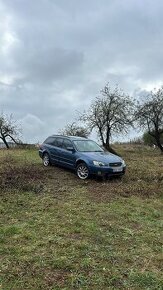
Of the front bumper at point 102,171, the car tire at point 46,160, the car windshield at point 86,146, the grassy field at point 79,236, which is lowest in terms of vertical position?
the grassy field at point 79,236

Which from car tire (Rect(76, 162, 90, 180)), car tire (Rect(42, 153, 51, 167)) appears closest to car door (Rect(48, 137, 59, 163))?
car tire (Rect(42, 153, 51, 167))

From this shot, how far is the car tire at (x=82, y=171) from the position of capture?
14.6 metres

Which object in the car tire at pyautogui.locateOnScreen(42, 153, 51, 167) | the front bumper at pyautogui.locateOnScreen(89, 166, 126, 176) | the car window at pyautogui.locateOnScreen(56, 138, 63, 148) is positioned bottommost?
the front bumper at pyautogui.locateOnScreen(89, 166, 126, 176)

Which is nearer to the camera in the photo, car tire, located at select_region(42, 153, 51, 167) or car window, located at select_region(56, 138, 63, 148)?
car window, located at select_region(56, 138, 63, 148)

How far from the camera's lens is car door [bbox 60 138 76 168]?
15.3 meters

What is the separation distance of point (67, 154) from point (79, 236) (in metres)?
8.38

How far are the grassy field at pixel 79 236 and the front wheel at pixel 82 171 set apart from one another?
3.56 ft

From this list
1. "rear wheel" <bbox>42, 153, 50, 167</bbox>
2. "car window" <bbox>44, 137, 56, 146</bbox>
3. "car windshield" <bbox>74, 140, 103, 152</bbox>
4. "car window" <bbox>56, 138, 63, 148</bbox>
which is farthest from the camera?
"rear wheel" <bbox>42, 153, 50, 167</bbox>

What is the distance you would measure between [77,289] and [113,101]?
2864 cm

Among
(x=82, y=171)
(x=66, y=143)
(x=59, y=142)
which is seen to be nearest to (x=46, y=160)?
(x=59, y=142)

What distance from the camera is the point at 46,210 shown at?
9.53m

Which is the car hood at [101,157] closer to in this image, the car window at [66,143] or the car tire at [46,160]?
the car window at [66,143]

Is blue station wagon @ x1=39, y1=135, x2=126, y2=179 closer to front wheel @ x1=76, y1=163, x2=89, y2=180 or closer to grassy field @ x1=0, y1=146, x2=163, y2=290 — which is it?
front wheel @ x1=76, y1=163, x2=89, y2=180

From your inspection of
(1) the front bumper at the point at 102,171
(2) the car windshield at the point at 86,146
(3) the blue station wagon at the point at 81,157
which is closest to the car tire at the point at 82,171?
(3) the blue station wagon at the point at 81,157
